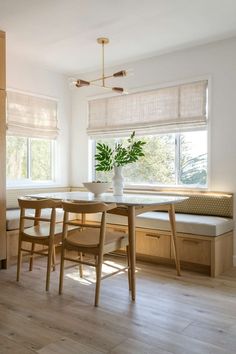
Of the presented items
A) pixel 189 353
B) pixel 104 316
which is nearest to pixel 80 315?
pixel 104 316

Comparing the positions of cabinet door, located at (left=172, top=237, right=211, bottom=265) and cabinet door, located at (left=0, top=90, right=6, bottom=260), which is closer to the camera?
cabinet door, located at (left=172, top=237, right=211, bottom=265)

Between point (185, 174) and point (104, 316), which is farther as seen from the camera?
point (185, 174)

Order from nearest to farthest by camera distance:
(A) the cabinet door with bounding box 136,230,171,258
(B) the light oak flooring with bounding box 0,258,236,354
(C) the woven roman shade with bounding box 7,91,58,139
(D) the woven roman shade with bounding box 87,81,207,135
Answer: (B) the light oak flooring with bounding box 0,258,236,354
(A) the cabinet door with bounding box 136,230,171,258
(D) the woven roman shade with bounding box 87,81,207,135
(C) the woven roman shade with bounding box 7,91,58,139

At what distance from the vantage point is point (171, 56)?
4316mm

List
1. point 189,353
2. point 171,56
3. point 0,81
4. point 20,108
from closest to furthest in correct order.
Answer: point 189,353 < point 0,81 < point 171,56 < point 20,108

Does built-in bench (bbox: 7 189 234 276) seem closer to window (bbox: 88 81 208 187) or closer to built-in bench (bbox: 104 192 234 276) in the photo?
built-in bench (bbox: 104 192 234 276)

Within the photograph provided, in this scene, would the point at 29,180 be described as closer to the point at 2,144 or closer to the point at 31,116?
the point at 31,116

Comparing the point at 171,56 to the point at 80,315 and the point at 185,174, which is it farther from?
the point at 80,315

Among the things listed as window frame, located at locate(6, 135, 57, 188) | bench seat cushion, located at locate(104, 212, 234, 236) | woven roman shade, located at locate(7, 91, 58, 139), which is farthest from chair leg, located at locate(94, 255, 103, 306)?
woven roman shade, located at locate(7, 91, 58, 139)

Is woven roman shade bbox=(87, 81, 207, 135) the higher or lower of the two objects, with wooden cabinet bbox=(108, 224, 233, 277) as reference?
higher

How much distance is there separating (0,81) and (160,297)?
2679 mm

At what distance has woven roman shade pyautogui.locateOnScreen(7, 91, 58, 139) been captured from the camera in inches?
179

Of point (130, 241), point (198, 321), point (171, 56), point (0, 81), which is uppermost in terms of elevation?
point (171, 56)

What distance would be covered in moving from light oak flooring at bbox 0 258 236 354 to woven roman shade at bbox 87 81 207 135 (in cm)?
190
